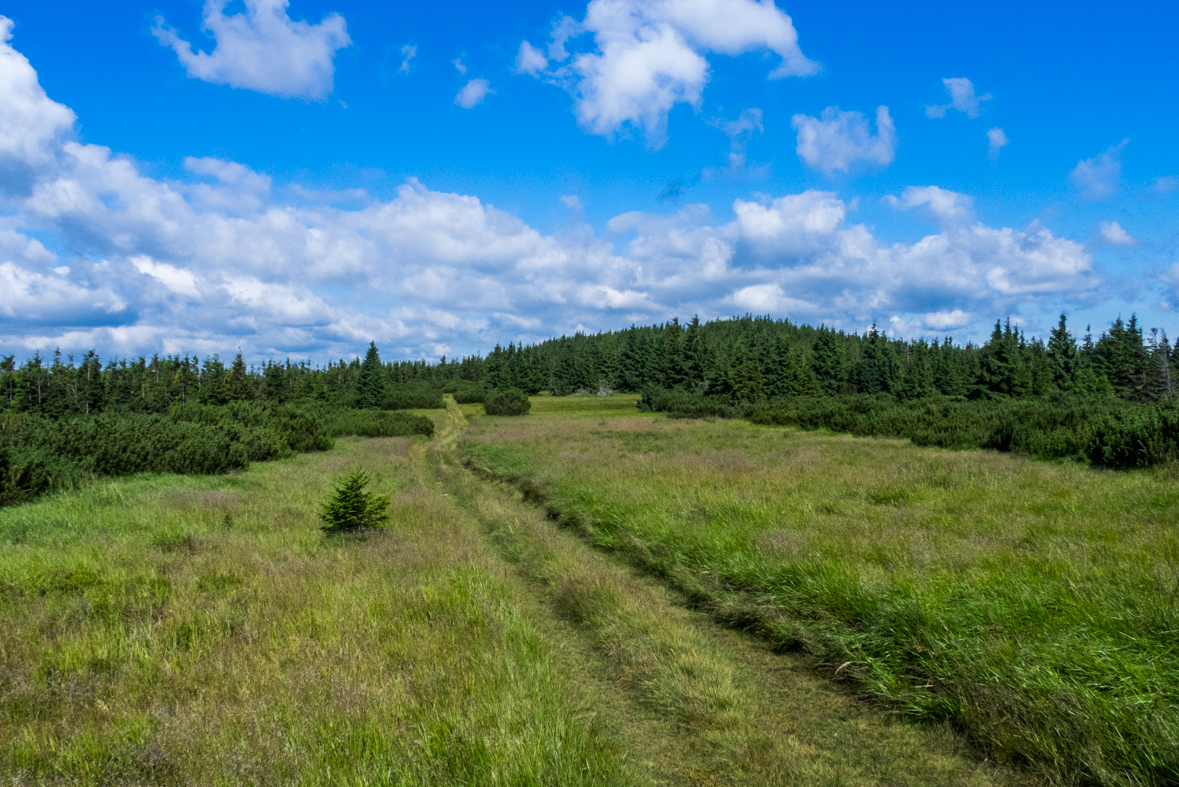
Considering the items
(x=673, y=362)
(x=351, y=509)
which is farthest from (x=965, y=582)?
(x=673, y=362)

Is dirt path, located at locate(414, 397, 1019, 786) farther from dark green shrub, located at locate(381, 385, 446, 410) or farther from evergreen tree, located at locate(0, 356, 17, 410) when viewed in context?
evergreen tree, located at locate(0, 356, 17, 410)

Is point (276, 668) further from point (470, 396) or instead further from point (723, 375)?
point (470, 396)

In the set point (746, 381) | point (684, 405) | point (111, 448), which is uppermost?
point (746, 381)

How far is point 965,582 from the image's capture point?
6293mm

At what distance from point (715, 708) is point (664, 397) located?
59.7 m

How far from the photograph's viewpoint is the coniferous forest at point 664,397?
54.5 ft

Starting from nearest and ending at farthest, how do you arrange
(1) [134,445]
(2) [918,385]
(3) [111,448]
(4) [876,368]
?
(3) [111,448] → (1) [134,445] → (2) [918,385] → (4) [876,368]

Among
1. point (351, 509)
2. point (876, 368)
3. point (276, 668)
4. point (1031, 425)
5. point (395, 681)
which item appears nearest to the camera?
point (395, 681)

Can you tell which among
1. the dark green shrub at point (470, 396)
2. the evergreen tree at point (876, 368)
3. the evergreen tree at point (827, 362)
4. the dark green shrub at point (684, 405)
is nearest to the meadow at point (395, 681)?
the dark green shrub at point (684, 405)

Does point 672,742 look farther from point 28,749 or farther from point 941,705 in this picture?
point 28,749

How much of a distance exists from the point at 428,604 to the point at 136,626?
10.3 ft

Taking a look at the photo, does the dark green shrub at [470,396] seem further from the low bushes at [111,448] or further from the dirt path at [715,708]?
the dirt path at [715,708]

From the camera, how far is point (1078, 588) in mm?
5828

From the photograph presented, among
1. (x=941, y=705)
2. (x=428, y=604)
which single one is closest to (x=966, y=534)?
(x=941, y=705)
